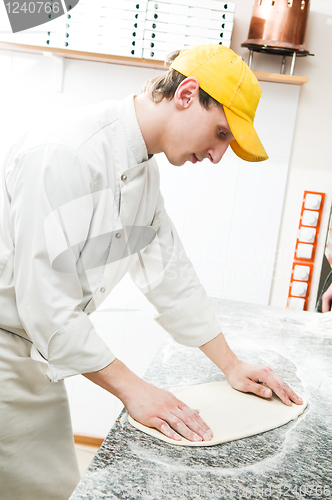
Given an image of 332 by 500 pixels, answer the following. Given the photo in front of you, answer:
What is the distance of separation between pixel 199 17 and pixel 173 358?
60.7 inches

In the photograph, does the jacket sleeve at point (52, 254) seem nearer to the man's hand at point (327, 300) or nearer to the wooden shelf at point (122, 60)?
the wooden shelf at point (122, 60)

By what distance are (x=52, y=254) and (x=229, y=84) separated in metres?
0.47

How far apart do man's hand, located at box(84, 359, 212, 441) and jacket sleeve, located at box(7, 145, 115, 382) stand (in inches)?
1.3

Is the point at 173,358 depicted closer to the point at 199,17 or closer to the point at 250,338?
the point at 250,338

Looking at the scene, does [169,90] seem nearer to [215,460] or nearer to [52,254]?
[52,254]

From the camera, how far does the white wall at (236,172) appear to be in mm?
2191

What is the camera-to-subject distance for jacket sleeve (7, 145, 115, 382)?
0.80 m

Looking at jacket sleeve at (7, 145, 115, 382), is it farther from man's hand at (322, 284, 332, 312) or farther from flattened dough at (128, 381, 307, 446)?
man's hand at (322, 284, 332, 312)

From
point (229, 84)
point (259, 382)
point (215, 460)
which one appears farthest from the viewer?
point (259, 382)

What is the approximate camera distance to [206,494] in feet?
2.15

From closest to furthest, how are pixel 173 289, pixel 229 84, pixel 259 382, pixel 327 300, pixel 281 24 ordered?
1. pixel 229 84
2. pixel 259 382
3. pixel 173 289
4. pixel 281 24
5. pixel 327 300

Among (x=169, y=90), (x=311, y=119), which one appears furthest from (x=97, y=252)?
(x=311, y=119)

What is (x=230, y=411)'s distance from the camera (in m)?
0.94

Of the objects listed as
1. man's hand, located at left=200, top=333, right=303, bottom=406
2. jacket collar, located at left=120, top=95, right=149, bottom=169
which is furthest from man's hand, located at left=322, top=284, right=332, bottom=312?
jacket collar, located at left=120, top=95, right=149, bottom=169
